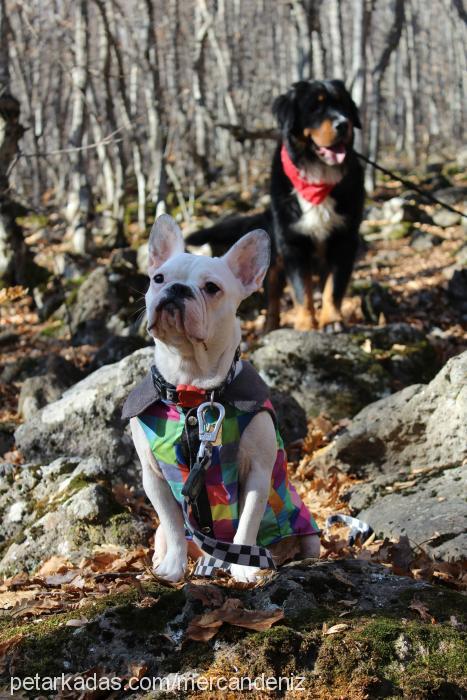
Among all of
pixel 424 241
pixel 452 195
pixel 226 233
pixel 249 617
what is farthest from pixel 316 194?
pixel 452 195

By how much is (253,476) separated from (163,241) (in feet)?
3.81

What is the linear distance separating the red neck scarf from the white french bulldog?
4118mm

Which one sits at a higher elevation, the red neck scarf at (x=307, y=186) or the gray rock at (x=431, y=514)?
the red neck scarf at (x=307, y=186)

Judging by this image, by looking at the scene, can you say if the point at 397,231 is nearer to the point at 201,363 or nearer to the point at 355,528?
the point at 355,528

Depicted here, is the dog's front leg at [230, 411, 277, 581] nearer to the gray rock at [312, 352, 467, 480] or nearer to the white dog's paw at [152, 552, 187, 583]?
the white dog's paw at [152, 552, 187, 583]

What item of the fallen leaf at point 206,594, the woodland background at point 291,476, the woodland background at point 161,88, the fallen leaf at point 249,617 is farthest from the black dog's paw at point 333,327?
the fallen leaf at point 249,617

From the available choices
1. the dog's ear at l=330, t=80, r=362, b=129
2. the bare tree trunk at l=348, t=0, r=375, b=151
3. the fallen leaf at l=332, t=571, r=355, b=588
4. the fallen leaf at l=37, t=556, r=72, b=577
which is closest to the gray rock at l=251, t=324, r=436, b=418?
the dog's ear at l=330, t=80, r=362, b=129

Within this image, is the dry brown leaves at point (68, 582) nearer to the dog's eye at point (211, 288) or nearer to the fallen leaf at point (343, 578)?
the fallen leaf at point (343, 578)

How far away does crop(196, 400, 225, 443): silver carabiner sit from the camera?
2.89 meters

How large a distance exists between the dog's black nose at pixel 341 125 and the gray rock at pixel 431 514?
139 inches

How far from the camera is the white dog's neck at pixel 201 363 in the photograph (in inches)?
119

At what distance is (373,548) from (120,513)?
60.6 inches

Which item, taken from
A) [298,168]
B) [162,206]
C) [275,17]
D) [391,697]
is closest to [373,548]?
[391,697]

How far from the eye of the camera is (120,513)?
4.39 m
